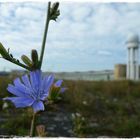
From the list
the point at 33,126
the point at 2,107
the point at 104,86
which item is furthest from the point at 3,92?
the point at 33,126

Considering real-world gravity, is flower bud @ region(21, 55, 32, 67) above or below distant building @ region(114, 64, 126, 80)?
below

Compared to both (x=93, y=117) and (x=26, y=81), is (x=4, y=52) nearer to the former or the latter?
(x=26, y=81)

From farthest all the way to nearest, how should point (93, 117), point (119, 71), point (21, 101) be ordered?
point (119, 71) → point (93, 117) → point (21, 101)

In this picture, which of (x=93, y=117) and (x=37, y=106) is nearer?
(x=37, y=106)

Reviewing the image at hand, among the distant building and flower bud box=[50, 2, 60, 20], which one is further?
the distant building

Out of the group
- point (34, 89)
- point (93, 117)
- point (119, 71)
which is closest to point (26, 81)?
point (34, 89)

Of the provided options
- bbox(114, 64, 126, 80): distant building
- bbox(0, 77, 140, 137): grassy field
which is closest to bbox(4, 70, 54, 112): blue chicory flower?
bbox(0, 77, 140, 137): grassy field

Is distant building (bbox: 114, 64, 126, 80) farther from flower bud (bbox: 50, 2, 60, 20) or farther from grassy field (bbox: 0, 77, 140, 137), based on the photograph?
flower bud (bbox: 50, 2, 60, 20)

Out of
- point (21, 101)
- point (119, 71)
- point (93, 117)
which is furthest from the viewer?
point (119, 71)

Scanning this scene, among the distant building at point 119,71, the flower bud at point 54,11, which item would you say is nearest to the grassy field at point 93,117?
the flower bud at point 54,11

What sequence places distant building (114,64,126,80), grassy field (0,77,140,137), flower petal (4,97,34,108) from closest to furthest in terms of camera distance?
flower petal (4,97,34,108) → grassy field (0,77,140,137) → distant building (114,64,126,80)

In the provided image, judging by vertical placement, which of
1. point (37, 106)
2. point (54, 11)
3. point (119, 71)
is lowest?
point (37, 106)

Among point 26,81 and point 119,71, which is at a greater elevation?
point 119,71

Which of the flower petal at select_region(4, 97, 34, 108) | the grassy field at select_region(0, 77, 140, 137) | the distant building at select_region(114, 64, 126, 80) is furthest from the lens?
the distant building at select_region(114, 64, 126, 80)
